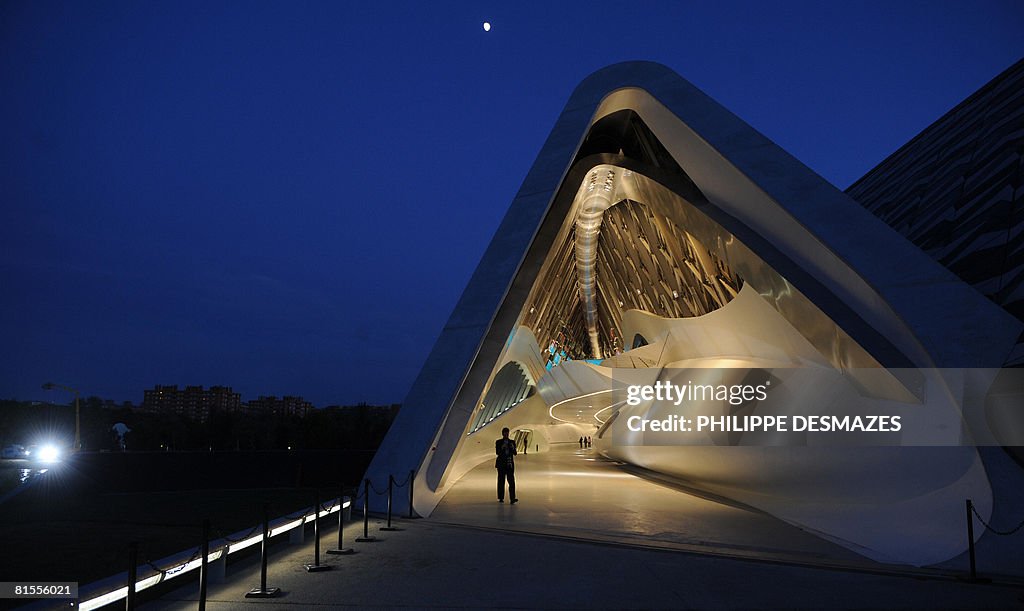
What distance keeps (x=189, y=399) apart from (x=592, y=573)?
535ft

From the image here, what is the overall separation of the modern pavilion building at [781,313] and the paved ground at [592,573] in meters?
1.19

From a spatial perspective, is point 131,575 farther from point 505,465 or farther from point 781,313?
point 781,313

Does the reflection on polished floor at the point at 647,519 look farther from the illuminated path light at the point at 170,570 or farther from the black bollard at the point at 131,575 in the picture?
the black bollard at the point at 131,575

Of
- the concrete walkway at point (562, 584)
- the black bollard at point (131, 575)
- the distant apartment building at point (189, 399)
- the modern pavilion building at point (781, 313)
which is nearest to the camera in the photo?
the black bollard at point (131, 575)

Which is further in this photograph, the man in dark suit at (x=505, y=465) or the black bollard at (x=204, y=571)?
the man in dark suit at (x=505, y=465)

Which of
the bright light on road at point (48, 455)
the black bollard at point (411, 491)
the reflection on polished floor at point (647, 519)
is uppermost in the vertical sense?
the black bollard at point (411, 491)

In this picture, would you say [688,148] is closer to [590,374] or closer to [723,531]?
[723,531]

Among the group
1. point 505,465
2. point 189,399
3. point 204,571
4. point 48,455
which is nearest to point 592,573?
point 204,571

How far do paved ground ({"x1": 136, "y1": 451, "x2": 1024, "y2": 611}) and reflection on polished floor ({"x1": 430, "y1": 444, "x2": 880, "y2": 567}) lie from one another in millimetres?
41

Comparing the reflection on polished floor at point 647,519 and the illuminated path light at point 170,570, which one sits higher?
the illuminated path light at point 170,570

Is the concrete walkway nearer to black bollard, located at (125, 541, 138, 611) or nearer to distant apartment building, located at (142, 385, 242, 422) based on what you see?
black bollard, located at (125, 541, 138, 611)

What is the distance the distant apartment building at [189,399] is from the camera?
140750mm

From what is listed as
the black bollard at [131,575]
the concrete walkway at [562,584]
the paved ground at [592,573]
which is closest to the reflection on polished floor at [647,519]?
the paved ground at [592,573]

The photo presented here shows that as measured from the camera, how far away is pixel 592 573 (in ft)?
18.4
